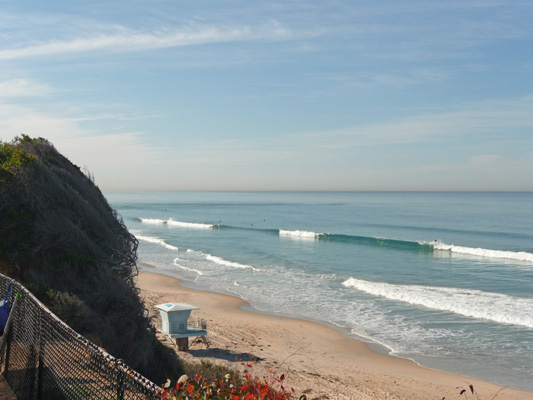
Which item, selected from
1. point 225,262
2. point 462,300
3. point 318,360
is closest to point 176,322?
point 318,360

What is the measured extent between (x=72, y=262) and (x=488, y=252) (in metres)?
40.9

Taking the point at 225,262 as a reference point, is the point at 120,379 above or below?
above

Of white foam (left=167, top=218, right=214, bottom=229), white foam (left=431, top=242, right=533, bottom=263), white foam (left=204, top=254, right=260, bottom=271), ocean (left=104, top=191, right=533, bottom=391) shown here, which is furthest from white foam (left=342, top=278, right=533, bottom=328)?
white foam (left=167, top=218, right=214, bottom=229)

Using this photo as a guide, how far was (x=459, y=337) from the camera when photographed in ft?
60.2

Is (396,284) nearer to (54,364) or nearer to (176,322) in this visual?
(176,322)

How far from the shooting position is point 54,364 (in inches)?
190

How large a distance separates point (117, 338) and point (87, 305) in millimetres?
806

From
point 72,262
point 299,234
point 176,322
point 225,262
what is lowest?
point 225,262

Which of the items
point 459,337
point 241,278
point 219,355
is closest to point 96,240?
point 219,355

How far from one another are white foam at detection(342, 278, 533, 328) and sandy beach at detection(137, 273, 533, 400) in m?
6.73

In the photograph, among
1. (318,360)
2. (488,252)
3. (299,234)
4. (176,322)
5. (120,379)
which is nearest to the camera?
(120,379)

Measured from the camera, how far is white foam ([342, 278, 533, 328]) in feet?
69.7

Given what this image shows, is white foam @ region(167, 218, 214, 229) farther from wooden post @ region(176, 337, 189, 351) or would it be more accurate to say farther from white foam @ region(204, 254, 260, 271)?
wooden post @ region(176, 337, 189, 351)

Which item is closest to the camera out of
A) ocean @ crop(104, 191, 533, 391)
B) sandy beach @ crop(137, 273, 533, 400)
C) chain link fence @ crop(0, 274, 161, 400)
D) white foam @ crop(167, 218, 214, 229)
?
chain link fence @ crop(0, 274, 161, 400)
